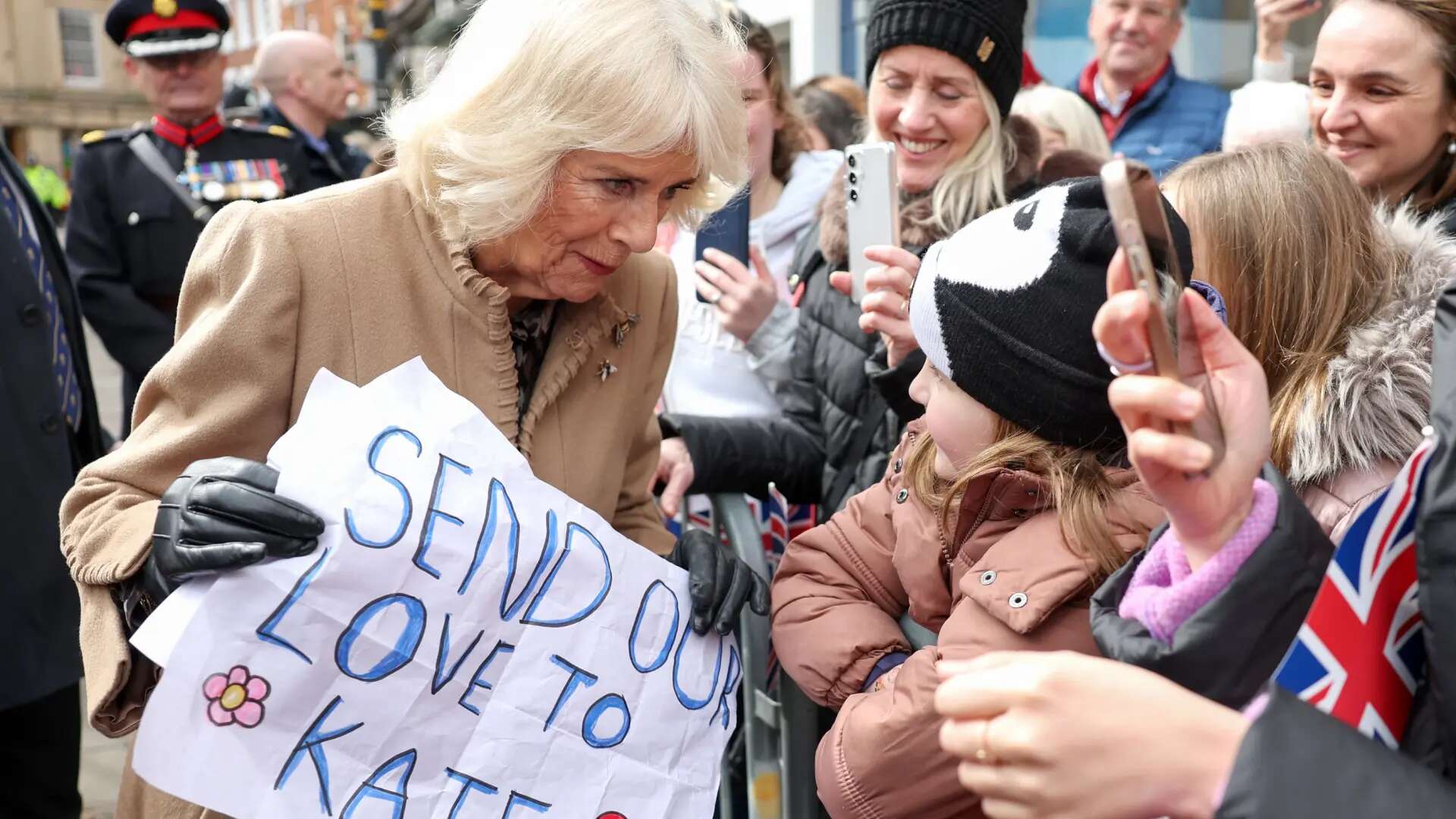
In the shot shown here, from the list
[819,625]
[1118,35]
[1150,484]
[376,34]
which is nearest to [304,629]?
[819,625]

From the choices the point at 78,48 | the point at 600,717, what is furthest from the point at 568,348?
the point at 78,48

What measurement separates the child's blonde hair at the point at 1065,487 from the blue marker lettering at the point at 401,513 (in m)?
0.69

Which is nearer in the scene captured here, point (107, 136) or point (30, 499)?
point (30, 499)

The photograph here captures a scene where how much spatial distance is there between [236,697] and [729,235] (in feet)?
6.15

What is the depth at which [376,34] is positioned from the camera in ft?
58.9

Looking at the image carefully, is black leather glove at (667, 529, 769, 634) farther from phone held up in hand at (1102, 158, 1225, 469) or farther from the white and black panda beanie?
phone held up in hand at (1102, 158, 1225, 469)

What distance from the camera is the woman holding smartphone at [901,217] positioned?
2.63 m

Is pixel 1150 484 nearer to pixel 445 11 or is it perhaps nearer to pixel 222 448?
pixel 222 448

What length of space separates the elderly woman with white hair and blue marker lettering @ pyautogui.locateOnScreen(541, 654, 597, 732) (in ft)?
0.61

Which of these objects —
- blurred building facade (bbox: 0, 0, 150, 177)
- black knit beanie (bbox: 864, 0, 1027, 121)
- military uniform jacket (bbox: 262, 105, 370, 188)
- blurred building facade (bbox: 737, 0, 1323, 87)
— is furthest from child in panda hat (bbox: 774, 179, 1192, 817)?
blurred building facade (bbox: 0, 0, 150, 177)

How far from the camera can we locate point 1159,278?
41.9 inches

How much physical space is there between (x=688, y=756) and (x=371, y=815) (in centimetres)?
44

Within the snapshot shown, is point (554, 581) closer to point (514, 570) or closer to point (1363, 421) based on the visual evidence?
point (514, 570)

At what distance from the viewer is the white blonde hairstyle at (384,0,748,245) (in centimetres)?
187
